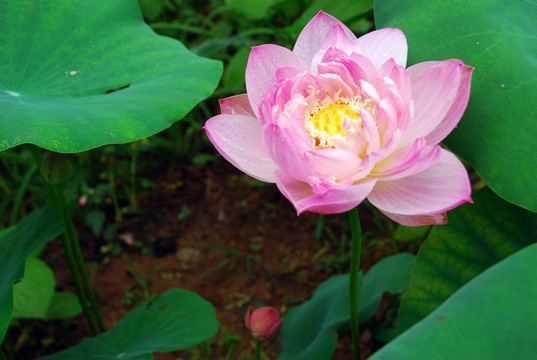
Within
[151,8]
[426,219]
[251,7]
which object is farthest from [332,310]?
[151,8]

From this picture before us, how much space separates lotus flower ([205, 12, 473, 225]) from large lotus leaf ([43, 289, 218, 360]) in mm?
437

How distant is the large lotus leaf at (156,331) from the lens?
94 cm

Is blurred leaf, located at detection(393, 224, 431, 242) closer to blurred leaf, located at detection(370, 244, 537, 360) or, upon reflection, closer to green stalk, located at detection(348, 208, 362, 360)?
green stalk, located at detection(348, 208, 362, 360)

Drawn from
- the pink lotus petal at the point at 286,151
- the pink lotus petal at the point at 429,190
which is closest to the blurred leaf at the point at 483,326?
the pink lotus petal at the point at 429,190

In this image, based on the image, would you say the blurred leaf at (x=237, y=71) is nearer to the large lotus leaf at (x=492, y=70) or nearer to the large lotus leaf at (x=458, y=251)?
the large lotus leaf at (x=492, y=70)

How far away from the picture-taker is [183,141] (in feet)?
6.84

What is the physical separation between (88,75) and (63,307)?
2.55ft

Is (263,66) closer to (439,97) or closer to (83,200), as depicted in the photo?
(439,97)

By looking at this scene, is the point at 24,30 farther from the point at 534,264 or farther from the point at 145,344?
the point at 534,264

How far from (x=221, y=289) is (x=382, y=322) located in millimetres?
573

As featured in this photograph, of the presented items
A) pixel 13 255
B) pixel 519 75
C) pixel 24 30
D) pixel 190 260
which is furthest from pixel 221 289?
pixel 519 75

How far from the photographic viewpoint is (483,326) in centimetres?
45

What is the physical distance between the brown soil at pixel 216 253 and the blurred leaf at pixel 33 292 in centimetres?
28

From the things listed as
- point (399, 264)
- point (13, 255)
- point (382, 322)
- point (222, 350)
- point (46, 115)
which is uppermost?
point (46, 115)
